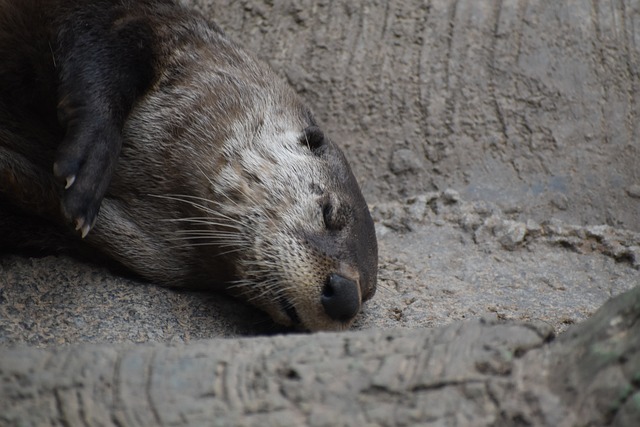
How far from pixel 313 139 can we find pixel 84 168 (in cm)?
98

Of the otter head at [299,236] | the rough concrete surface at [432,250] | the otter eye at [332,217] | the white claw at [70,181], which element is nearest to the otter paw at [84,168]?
the white claw at [70,181]

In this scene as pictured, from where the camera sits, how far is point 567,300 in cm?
351

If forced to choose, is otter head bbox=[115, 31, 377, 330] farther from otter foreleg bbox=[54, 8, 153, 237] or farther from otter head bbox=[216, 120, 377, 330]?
otter foreleg bbox=[54, 8, 153, 237]

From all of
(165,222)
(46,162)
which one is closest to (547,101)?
(165,222)

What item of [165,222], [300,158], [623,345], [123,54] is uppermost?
[623,345]

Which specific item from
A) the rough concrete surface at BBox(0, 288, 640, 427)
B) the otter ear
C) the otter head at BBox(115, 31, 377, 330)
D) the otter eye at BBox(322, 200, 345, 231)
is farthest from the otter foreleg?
the rough concrete surface at BBox(0, 288, 640, 427)

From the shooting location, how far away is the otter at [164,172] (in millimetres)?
2967

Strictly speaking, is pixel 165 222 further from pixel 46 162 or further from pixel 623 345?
pixel 623 345

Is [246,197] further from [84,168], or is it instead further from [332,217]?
[84,168]

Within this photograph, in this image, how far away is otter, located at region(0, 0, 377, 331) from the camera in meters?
2.97

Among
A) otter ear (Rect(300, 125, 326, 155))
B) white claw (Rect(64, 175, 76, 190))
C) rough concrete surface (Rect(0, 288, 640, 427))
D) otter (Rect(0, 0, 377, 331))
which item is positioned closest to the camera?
rough concrete surface (Rect(0, 288, 640, 427))

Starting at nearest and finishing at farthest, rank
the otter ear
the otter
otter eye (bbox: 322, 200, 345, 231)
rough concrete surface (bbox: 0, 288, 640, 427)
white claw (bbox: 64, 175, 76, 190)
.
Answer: rough concrete surface (bbox: 0, 288, 640, 427)
white claw (bbox: 64, 175, 76, 190)
the otter
otter eye (bbox: 322, 200, 345, 231)
the otter ear

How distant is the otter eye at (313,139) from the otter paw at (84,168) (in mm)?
786

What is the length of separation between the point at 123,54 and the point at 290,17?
6.43 feet
